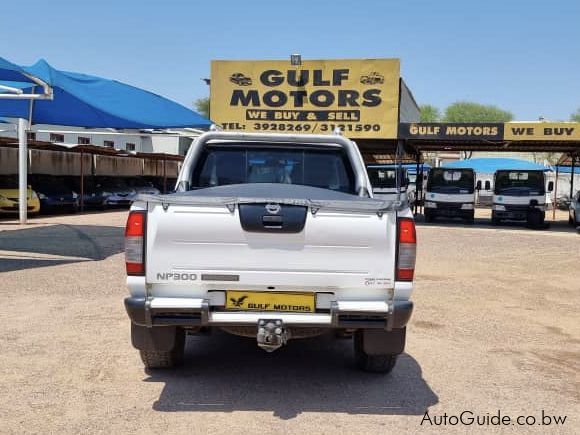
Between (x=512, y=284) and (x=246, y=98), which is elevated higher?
(x=246, y=98)

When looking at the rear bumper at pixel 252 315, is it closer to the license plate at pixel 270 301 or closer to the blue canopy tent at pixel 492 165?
the license plate at pixel 270 301

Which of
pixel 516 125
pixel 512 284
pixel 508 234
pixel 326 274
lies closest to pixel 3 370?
pixel 326 274

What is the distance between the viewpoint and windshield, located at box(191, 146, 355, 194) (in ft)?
19.8

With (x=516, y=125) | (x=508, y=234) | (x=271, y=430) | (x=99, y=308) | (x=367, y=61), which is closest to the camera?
(x=271, y=430)

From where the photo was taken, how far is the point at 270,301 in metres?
4.26

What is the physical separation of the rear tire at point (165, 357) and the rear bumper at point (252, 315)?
2.08ft

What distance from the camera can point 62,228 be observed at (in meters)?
18.0

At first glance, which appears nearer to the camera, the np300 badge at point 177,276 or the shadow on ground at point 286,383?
the np300 badge at point 177,276

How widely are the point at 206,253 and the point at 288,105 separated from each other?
20.3m

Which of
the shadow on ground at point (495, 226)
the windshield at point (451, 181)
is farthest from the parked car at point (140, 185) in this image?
the windshield at point (451, 181)

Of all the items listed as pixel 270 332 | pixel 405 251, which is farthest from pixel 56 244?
→ pixel 405 251

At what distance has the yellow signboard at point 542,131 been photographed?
69.3 feet

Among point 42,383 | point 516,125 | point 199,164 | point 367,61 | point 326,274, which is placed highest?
point 367,61

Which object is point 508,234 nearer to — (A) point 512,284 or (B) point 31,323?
(A) point 512,284
